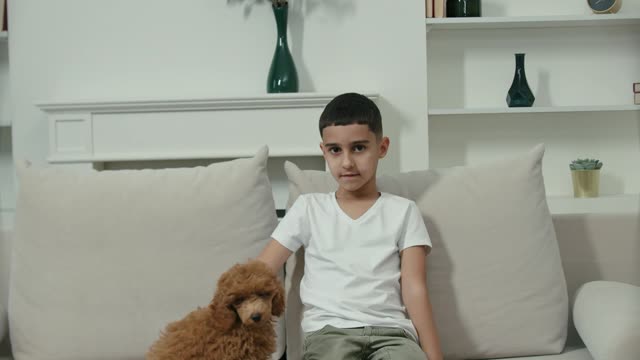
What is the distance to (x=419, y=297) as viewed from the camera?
149 centimetres

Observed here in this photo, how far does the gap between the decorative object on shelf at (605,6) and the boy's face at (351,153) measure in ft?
6.86

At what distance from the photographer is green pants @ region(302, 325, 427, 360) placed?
139cm

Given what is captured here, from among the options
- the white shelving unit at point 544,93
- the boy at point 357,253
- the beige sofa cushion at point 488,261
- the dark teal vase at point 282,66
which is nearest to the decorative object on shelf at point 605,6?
the white shelving unit at point 544,93

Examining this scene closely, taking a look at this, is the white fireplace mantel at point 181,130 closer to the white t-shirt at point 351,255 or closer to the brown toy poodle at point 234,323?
the white t-shirt at point 351,255

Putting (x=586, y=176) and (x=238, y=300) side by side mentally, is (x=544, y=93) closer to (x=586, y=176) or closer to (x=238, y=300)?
(x=586, y=176)

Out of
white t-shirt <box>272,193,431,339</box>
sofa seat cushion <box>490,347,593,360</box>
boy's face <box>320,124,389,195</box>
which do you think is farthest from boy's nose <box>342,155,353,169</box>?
sofa seat cushion <box>490,347,593,360</box>

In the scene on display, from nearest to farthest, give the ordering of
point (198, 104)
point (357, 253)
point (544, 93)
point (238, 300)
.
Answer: point (238, 300) < point (357, 253) < point (198, 104) < point (544, 93)

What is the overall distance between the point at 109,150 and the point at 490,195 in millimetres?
1946

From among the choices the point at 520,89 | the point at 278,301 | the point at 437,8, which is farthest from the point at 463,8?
the point at 278,301

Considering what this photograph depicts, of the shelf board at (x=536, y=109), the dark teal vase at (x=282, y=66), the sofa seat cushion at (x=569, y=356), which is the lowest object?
the sofa seat cushion at (x=569, y=356)

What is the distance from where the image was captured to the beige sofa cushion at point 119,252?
5.18 feet

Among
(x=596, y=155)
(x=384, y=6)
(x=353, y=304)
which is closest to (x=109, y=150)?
(x=384, y=6)

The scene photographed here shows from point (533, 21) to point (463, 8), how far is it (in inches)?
12.4

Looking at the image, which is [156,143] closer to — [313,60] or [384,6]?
[313,60]
